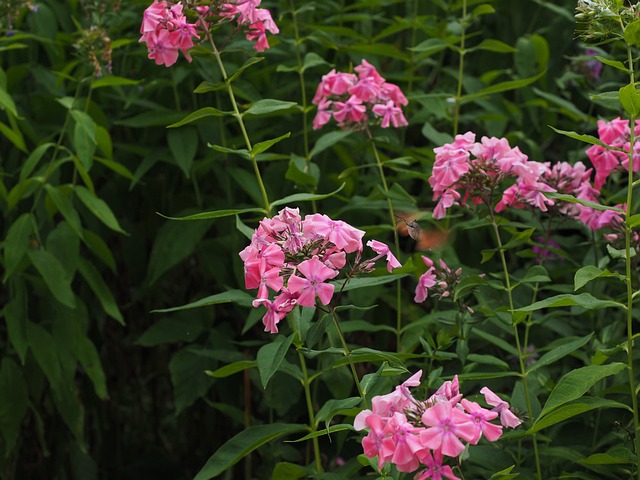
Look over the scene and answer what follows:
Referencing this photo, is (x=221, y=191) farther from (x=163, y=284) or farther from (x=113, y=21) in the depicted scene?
(x=113, y=21)

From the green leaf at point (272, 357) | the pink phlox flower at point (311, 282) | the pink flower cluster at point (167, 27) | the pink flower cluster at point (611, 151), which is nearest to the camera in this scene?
the pink phlox flower at point (311, 282)

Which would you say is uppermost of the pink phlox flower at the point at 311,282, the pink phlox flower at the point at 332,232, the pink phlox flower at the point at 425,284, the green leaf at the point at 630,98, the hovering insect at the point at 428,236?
the green leaf at the point at 630,98

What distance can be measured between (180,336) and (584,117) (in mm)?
1301

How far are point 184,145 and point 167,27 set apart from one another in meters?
0.72

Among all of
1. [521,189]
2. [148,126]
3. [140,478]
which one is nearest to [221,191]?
[148,126]

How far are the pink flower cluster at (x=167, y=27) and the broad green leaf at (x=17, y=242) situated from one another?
0.67 m

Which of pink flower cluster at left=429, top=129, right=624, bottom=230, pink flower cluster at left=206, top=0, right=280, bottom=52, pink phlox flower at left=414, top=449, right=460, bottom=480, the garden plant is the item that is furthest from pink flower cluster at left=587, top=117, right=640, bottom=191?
pink phlox flower at left=414, top=449, right=460, bottom=480

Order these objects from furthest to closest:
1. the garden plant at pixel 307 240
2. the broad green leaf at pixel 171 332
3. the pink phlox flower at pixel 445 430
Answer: the broad green leaf at pixel 171 332 → the garden plant at pixel 307 240 → the pink phlox flower at pixel 445 430

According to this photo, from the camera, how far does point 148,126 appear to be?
2893mm

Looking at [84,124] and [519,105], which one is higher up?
[84,124]

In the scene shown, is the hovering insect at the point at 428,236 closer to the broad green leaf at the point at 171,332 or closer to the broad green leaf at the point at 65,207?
the broad green leaf at the point at 171,332

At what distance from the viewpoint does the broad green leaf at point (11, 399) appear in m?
2.50

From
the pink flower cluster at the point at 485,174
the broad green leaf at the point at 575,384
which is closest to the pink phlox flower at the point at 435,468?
the broad green leaf at the point at 575,384

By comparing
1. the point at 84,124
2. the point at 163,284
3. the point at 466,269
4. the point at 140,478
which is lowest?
the point at 140,478
